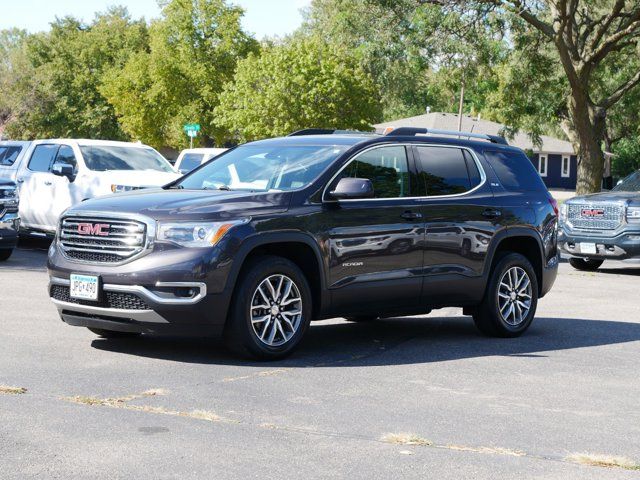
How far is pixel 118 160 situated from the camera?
63.7 feet

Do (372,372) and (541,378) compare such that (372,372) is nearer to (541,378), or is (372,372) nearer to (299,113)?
(541,378)

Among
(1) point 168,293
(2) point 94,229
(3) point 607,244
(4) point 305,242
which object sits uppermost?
(2) point 94,229

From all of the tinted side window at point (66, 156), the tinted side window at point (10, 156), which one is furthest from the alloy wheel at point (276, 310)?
the tinted side window at point (10, 156)

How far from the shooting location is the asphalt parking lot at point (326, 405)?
18.8 ft

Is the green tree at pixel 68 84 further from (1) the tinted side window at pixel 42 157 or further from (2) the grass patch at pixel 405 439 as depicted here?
(2) the grass patch at pixel 405 439

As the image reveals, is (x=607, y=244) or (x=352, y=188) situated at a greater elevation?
(x=352, y=188)

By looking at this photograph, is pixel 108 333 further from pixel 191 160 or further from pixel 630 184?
pixel 191 160

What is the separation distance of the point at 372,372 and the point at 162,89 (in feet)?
205

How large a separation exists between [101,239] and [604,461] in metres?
4.39

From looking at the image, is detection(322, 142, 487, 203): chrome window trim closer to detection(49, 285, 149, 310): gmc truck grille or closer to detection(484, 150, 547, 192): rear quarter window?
detection(484, 150, 547, 192): rear quarter window

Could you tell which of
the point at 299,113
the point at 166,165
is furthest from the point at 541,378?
the point at 299,113

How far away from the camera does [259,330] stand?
870 cm

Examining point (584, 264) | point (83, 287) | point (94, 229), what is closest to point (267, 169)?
point (94, 229)

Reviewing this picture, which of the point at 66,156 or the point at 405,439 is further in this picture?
the point at 66,156
